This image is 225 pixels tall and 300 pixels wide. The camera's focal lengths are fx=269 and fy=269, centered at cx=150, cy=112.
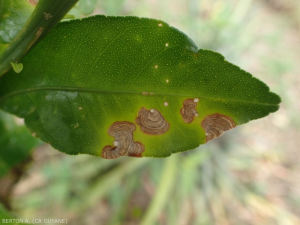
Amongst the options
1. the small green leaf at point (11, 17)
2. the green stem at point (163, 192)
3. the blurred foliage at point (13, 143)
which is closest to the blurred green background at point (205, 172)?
the green stem at point (163, 192)

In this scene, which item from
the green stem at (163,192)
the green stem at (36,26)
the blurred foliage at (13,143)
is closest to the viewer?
the green stem at (36,26)

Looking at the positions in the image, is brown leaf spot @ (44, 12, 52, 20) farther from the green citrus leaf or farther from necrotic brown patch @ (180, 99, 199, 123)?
necrotic brown patch @ (180, 99, 199, 123)

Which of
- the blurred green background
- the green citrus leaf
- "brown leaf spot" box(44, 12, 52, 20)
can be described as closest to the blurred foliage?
the green citrus leaf

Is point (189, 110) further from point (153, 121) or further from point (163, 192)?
point (163, 192)

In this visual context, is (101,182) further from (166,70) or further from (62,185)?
(166,70)

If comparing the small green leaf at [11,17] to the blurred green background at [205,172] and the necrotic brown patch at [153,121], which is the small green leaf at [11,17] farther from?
the blurred green background at [205,172]

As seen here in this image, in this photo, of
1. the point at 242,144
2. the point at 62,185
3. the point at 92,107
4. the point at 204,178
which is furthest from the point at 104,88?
the point at 242,144

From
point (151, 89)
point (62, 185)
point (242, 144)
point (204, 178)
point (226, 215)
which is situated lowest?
point (62, 185)

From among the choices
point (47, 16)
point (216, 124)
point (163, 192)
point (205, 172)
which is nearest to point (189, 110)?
point (216, 124)
